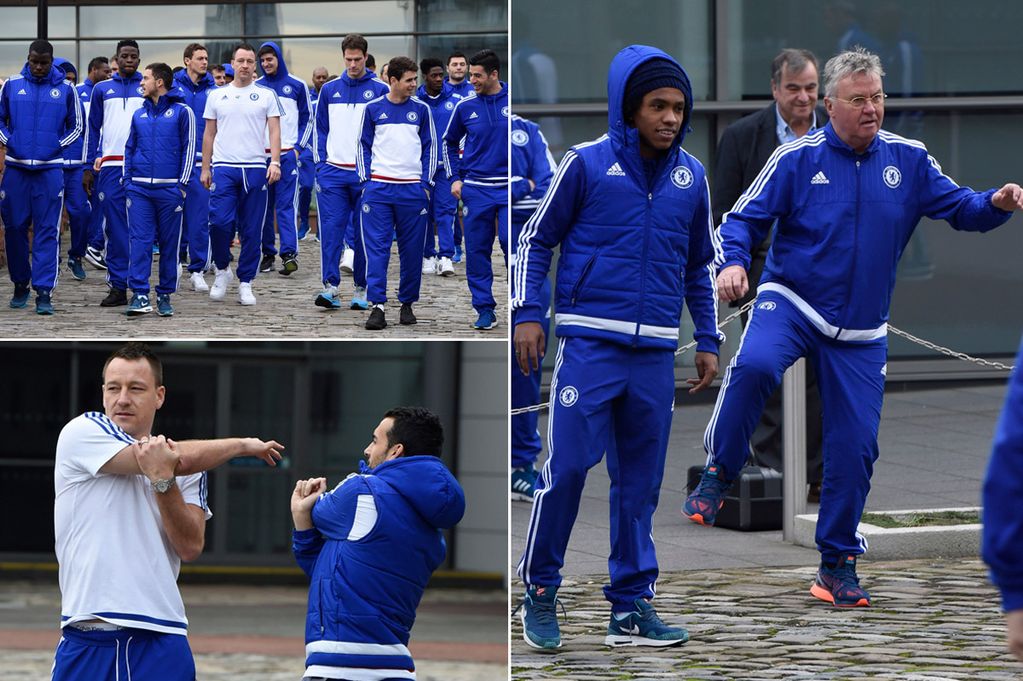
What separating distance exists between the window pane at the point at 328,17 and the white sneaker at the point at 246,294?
1.76 meters

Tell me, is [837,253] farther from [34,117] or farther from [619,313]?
[34,117]

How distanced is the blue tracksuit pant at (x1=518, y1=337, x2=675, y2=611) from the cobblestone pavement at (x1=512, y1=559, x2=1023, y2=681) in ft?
1.09

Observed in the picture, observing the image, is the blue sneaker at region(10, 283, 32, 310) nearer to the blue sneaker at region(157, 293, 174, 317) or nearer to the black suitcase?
the blue sneaker at region(157, 293, 174, 317)

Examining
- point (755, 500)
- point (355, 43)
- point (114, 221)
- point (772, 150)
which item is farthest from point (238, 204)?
point (755, 500)

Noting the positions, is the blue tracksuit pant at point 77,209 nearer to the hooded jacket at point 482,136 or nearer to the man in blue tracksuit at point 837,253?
the hooded jacket at point 482,136

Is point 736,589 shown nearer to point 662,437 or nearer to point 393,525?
point 662,437

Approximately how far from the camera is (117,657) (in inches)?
208

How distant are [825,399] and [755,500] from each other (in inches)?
84.7

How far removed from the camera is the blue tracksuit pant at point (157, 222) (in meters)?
11.8

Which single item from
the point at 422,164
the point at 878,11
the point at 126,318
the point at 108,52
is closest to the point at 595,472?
the point at 422,164

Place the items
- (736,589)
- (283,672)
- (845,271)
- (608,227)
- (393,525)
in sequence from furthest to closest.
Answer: (283,672)
(736,589)
(845,271)
(608,227)
(393,525)

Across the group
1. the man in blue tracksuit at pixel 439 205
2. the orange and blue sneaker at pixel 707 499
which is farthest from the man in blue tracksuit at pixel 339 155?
the orange and blue sneaker at pixel 707 499

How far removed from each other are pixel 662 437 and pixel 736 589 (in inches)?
55.6

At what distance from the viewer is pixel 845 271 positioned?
7.08 m
